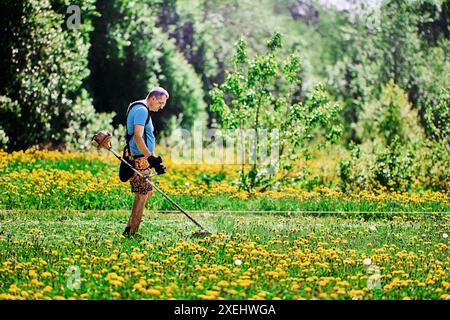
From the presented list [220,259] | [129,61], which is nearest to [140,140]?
[220,259]

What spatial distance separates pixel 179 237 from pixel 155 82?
16454mm

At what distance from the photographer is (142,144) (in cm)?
799

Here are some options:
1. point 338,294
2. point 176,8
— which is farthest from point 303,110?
point 176,8

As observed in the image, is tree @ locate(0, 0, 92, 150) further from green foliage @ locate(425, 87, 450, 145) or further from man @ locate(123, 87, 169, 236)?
green foliage @ locate(425, 87, 450, 145)

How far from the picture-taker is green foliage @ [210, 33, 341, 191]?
41.6 feet

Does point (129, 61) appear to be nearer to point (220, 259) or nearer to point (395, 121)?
point (395, 121)

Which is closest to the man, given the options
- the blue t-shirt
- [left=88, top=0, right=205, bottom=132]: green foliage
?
the blue t-shirt

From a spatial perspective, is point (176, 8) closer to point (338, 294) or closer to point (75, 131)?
point (75, 131)

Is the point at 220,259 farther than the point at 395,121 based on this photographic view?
No

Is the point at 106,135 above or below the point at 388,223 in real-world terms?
above

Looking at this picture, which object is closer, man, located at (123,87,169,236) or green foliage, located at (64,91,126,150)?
man, located at (123,87,169,236)

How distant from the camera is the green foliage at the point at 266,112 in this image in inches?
500

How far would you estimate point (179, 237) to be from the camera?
8227 millimetres

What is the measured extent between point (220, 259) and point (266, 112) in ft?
21.5
